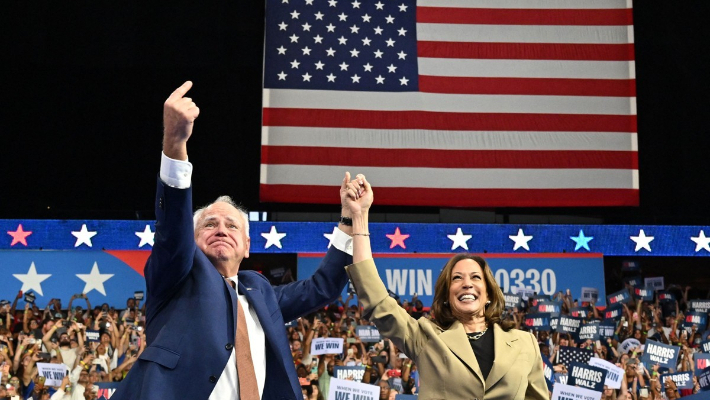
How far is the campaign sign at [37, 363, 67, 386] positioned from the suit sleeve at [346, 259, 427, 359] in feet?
17.9

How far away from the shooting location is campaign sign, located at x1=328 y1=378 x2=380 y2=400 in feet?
20.7

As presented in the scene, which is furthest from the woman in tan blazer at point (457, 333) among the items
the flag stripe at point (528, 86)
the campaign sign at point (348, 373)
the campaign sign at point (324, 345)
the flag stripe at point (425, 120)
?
the flag stripe at point (528, 86)

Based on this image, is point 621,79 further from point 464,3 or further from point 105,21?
point 105,21

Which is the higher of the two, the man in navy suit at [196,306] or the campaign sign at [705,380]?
the man in navy suit at [196,306]

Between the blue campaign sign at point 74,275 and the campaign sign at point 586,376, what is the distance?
727cm

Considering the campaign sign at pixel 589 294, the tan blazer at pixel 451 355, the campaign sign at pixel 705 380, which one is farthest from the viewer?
the campaign sign at pixel 589 294

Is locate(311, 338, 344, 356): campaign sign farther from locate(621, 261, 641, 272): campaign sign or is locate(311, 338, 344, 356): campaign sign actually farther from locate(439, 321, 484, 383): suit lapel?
locate(621, 261, 641, 272): campaign sign

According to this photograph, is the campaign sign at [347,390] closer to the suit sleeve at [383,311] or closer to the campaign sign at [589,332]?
the suit sleeve at [383,311]

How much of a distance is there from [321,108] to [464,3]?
8.41 feet

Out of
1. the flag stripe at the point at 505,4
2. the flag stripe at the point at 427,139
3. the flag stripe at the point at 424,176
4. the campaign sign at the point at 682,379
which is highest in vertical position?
the flag stripe at the point at 505,4

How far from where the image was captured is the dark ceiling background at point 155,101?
15.4 m

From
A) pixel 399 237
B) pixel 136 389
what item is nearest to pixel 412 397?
pixel 136 389

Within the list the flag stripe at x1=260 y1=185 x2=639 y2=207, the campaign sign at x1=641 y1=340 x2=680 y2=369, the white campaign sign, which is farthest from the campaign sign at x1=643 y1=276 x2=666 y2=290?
the white campaign sign

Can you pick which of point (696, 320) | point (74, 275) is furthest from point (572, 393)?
point (74, 275)
